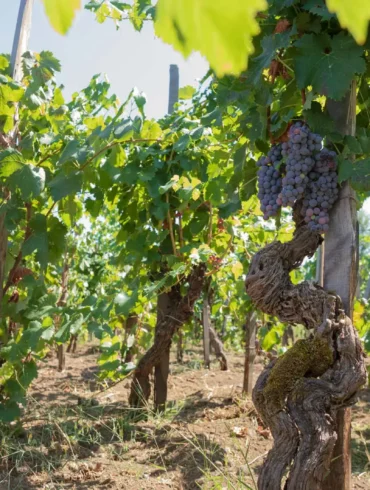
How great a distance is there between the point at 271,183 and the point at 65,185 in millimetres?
1459

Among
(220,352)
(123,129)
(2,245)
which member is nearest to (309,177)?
(123,129)

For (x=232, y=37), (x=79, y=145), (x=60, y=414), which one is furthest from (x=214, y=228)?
(x=232, y=37)

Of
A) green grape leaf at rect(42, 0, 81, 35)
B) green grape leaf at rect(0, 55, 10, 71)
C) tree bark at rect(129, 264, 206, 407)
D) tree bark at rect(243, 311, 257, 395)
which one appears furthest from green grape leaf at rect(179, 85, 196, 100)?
green grape leaf at rect(42, 0, 81, 35)

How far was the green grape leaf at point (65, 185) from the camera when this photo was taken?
9.83ft

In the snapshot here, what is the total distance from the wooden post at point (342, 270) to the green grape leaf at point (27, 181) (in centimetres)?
174

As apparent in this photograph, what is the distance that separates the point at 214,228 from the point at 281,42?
9.01ft

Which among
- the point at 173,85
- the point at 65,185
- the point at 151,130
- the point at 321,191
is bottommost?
the point at 321,191

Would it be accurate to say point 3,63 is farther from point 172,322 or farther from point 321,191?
point 321,191

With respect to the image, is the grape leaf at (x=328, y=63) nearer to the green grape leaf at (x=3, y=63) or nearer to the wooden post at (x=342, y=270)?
the wooden post at (x=342, y=270)

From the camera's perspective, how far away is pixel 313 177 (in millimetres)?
1874

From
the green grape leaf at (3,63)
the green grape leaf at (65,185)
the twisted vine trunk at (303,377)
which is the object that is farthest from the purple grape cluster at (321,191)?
the green grape leaf at (3,63)

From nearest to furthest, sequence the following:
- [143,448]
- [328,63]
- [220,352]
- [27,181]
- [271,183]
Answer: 1. [328,63]
2. [271,183]
3. [27,181]
4. [143,448]
5. [220,352]

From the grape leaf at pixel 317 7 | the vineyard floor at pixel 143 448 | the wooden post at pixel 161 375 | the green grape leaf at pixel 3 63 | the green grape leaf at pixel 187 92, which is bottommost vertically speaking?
the vineyard floor at pixel 143 448

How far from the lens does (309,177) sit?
6.15 feet
